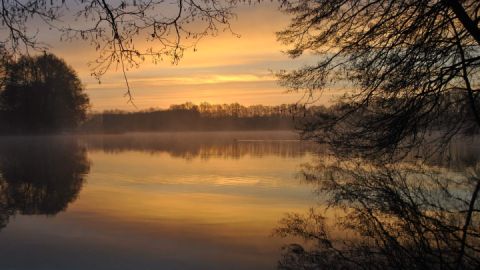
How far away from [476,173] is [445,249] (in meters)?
9.33

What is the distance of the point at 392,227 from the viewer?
7.32 meters

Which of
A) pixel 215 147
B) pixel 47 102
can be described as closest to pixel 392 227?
pixel 215 147

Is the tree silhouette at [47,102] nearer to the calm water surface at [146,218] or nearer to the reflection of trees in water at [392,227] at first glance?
the calm water surface at [146,218]

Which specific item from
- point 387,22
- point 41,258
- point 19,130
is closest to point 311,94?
point 387,22

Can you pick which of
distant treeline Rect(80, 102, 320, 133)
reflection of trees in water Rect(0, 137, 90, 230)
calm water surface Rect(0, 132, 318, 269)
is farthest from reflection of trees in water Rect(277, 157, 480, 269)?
distant treeline Rect(80, 102, 320, 133)

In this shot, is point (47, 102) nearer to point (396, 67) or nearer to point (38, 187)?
point (38, 187)

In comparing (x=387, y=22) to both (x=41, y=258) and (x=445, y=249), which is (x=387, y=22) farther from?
(x=41, y=258)

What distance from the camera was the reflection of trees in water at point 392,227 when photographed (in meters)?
5.96

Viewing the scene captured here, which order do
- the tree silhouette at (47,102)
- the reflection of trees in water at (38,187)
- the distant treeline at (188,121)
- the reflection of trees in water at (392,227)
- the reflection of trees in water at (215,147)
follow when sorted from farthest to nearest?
the distant treeline at (188,121)
the tree silhouette at (47,102)
the reflection of trees in water at (215,147)
the reflection of trees in water at (38,187)
the reflection of trees in water at (392,227)

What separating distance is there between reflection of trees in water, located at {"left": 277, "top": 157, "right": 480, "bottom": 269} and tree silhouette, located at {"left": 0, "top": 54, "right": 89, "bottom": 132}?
1744 inches

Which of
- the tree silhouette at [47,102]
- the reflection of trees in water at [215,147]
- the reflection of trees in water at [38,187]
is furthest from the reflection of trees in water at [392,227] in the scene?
the tree silhouette at [47,102]

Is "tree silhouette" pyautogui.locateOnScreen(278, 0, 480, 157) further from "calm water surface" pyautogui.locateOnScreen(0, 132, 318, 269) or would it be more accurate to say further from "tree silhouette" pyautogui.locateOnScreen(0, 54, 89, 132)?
"tree silhouette" pyautogui.locateOnScreen(0, 54, 89, 132)

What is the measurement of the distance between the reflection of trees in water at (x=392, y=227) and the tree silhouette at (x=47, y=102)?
44.3m

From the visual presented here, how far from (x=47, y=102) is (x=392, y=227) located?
4936cm
